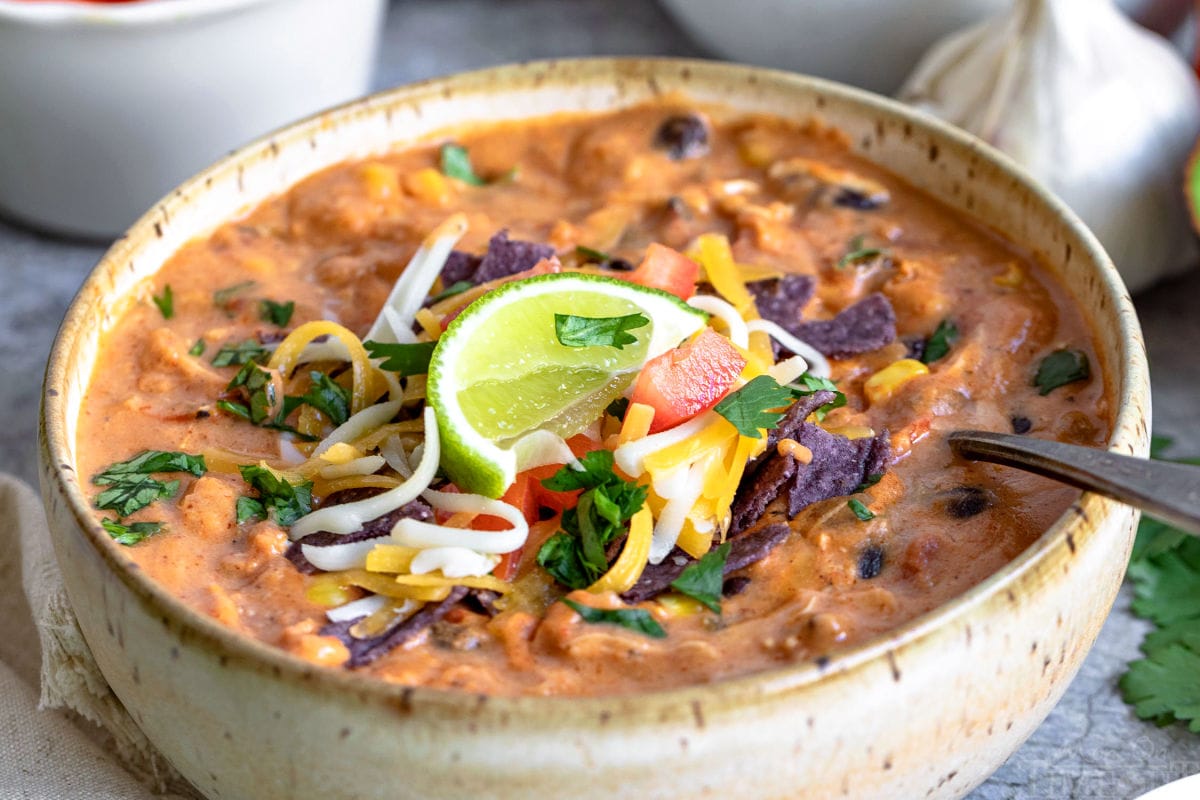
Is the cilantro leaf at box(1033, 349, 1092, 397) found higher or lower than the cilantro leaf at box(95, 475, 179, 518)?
higher

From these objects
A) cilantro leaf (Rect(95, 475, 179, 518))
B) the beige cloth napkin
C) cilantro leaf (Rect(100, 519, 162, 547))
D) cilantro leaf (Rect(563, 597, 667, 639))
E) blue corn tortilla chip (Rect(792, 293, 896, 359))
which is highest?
blue corn tortilla chip (Rect(792, 293, 896, 359))

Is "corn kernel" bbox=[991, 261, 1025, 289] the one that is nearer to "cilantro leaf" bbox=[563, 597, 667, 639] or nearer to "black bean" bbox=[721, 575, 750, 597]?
"black bean" bbox=[721, 575, 750, 597]

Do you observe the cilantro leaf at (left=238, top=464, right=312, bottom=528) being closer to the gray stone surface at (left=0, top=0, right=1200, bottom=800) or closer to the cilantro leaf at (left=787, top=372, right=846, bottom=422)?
the cilantro leaf at (left=787, top=372, right=846, bottom=422)

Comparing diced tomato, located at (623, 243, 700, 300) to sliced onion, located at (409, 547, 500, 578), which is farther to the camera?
diced tomato, located at (623, 243, 700, 300)

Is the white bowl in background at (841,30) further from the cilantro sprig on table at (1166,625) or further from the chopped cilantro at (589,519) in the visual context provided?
the chopped cilantro at (589,519)

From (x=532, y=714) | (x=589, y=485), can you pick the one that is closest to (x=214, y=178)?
(x=589, y=485)

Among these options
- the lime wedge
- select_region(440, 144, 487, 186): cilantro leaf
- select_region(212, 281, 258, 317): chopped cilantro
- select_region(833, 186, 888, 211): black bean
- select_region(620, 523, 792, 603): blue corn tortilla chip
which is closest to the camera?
select_region(620, 523, 792, 603): blue corn tortilla chip

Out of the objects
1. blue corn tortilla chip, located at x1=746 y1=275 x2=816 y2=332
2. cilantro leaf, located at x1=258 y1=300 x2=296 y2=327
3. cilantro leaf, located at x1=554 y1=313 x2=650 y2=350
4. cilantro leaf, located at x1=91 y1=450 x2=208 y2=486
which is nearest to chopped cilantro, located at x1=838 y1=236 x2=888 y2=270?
blue corn tortilla chip, located at x1=746 y1=275 x2=816 y2=332

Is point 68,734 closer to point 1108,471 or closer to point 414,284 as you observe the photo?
point 414,284

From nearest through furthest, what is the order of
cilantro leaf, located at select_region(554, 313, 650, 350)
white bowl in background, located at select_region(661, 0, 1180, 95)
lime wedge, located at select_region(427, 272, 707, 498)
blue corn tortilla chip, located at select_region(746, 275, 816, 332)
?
lime wedge, located at select_region(427, 272, 707, 498)
cilantro leaf, located at select_region(554, 313, 650, 350)
blue corn tortilla chip, located at select_region(746, 275, 816, 332)
white bowl in background, located at select_region(661, 0, 1180, 95)
